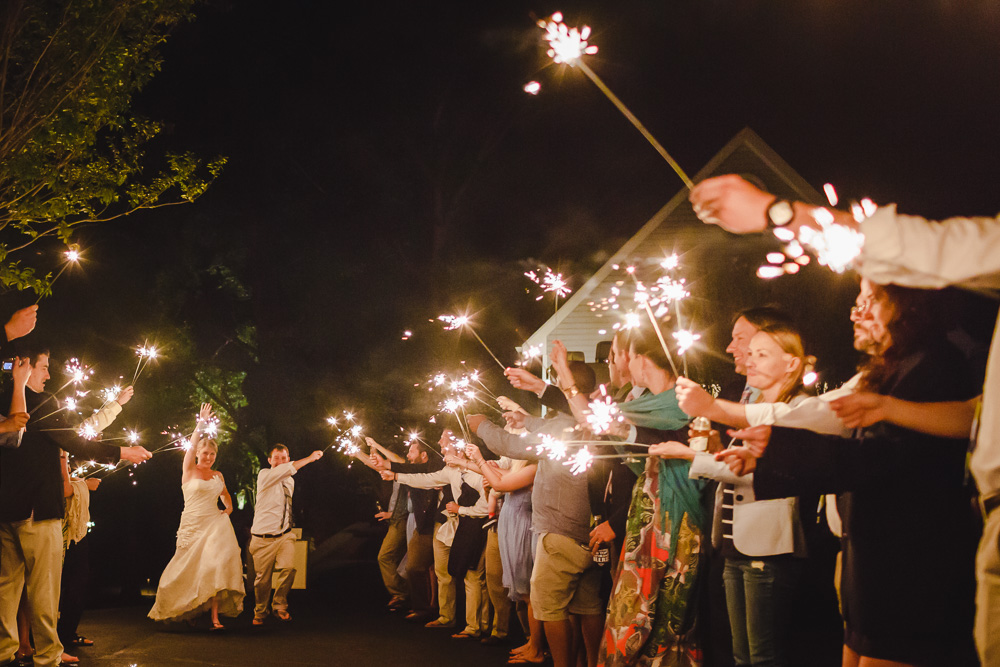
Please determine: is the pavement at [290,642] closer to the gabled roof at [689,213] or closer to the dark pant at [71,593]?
the dark pant at [71,593]

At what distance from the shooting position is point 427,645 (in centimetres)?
860

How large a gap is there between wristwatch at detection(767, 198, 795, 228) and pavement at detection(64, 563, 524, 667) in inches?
253

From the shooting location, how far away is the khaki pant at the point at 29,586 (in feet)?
19.4

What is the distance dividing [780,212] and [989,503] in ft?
3.08

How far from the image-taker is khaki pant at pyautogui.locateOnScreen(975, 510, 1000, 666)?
6.45ft

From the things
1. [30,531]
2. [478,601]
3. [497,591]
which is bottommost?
[478,601]

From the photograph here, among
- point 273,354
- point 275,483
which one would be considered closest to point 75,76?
point 275,483

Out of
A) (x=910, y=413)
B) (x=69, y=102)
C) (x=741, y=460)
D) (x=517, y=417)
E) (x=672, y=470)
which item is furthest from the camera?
(x=69, y=102)

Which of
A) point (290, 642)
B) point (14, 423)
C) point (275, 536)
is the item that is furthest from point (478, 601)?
point (14, 423)

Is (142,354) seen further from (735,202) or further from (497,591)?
(735,202)

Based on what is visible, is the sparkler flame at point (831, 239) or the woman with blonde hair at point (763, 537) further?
the woman with blonde hair at point (763, 537)

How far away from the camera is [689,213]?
15.9 m

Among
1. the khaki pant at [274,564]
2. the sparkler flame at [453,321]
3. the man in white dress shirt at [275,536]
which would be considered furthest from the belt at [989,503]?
the sparkler flame at [453,321]

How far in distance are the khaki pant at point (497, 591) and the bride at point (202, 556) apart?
308 centimetres
